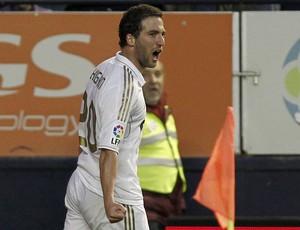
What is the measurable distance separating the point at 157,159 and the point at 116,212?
250cm

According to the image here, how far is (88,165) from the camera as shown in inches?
251

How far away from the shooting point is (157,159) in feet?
27.5

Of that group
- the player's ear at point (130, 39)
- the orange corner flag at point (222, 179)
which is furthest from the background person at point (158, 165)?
the player's ear at point (130, 39)

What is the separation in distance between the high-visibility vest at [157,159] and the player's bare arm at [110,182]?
228cm

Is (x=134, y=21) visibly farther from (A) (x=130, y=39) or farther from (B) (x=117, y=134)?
(B) (x=117, y=134)

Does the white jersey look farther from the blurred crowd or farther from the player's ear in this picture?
the blurred crowd

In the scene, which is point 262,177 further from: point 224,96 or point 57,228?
point 57,228

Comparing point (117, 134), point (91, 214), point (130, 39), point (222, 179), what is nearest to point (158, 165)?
point (222, 179)

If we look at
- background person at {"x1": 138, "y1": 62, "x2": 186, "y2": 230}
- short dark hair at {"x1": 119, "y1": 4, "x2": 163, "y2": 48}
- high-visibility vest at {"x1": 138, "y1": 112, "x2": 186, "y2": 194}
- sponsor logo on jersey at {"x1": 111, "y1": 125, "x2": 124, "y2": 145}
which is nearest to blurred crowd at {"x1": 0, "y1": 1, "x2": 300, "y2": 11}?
background person at {"x1": 138, "y1": 62, "x2": 186, "y2": 230}

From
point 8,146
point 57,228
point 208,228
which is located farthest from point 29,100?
point 208,228

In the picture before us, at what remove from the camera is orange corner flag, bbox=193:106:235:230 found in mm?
7727

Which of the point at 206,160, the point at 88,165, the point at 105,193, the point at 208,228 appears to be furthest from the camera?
the point at 206,160

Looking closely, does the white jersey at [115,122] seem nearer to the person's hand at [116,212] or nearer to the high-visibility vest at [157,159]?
the person's hand at [116,212]

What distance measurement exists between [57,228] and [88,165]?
248 centimetres
